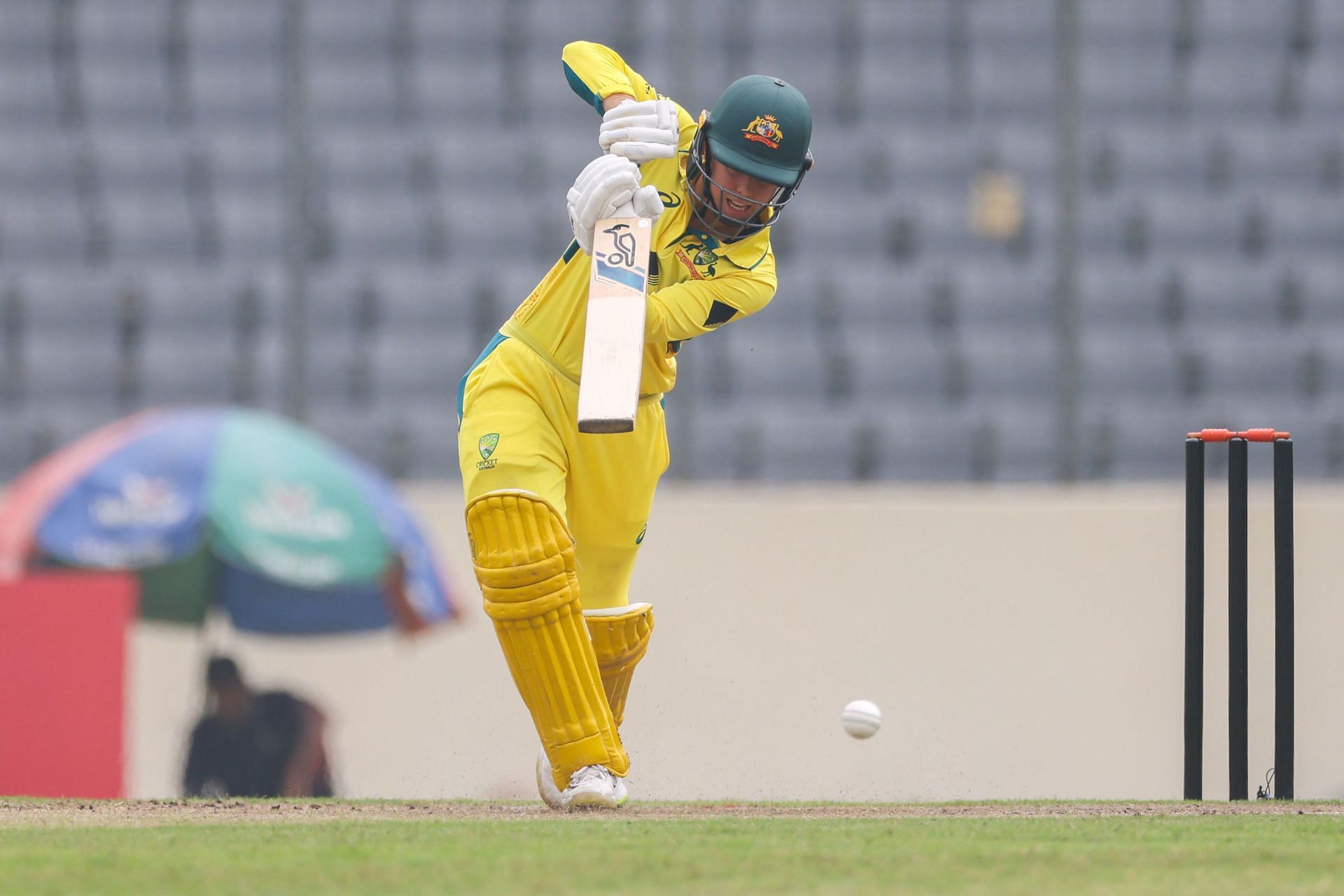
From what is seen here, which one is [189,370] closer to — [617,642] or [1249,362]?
[1249,362]

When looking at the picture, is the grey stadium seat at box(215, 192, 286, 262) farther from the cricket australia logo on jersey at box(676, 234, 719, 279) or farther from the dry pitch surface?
the cricket australia logo on jersey at box(676, 234, 719, 279)

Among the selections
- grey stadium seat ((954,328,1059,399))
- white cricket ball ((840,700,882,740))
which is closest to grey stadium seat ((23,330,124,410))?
grey stadium seat ((954,328,1059,399))

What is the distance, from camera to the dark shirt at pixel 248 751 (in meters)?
7.19

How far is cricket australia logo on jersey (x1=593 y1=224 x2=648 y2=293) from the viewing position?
4.24 meters

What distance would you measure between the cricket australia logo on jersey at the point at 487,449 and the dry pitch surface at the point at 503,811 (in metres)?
0.78

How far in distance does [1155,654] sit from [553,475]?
11.4 feet

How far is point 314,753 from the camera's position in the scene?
23.9ft

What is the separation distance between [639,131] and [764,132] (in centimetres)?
29

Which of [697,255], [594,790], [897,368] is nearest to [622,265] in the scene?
[697,255]

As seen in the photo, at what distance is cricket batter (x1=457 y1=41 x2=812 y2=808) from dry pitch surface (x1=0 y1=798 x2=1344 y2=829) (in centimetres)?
19

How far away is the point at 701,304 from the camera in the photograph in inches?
170

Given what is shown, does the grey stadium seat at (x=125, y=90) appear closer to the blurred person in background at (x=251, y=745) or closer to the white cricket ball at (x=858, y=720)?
the blurred person in background at (x=251, y=745)

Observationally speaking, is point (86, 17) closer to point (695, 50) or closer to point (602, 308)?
point (695, 50)

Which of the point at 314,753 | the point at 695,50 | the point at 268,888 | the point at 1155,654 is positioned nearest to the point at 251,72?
the point at 695,50
